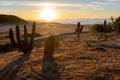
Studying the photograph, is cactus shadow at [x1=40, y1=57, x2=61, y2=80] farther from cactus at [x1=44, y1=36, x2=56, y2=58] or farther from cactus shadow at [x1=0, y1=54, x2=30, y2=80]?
cactus at [x1=44, y1=36, x2=56, y2=58]

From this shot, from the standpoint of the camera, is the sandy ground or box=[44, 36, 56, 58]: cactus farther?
box=[44, 36, 56, 58]: cactus

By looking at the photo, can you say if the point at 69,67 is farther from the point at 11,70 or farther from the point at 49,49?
the point at 49,49

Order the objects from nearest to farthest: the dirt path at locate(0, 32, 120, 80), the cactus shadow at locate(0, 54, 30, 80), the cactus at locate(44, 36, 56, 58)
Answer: the dirt path at locate(0, 32, 120, 80) < the cactus shadow at locate(0, 54, 30, 80) < the cactus at locate(44, 36, 56, 58)

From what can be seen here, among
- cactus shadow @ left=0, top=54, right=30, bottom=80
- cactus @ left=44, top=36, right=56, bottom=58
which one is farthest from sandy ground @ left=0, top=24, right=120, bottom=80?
cactus @ left=44, top=36, right=56, bottom=58

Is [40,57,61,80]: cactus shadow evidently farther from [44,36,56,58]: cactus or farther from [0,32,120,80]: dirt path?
[44,36,56,58]: cactus

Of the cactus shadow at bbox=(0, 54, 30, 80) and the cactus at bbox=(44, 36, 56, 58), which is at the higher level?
the cactus at bbox=(44, 36, 56, 58)

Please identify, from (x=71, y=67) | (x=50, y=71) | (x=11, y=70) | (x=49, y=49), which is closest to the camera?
(x=50, y=71)

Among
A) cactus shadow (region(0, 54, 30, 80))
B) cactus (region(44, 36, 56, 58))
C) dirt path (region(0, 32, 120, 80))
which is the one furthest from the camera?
cactus (region(44, 36, 56, 58))

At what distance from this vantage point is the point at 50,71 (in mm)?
9164

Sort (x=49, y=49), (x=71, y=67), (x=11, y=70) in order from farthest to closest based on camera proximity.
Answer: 1. (x=49, y=49)
2. (x=11, y=70)
3. (x=71, y=67)

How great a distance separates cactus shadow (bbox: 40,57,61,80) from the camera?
859 centimetres

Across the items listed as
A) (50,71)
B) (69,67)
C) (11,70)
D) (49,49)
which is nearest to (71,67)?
(69,67)

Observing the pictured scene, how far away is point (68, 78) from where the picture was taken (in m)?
8.39

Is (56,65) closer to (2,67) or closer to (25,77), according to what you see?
(25,77)
